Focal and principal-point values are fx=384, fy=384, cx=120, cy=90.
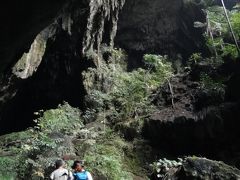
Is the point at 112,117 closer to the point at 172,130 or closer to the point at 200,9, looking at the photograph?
the point at 172,130

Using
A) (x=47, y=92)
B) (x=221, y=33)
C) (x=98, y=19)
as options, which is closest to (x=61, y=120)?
(x=47, y=92)

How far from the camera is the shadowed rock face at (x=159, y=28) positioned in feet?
95.5

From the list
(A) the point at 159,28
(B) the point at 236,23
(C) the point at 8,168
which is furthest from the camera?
(A) the point at 159,28

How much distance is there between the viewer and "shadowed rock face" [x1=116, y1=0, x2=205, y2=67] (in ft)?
95.5

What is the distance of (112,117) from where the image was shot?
19.0m

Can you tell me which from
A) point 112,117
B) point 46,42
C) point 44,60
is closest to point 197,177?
point 112,117

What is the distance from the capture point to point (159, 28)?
1180 inches

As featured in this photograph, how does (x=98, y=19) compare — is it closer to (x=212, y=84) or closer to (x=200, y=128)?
(x=212, y=84)

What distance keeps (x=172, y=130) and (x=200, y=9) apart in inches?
652

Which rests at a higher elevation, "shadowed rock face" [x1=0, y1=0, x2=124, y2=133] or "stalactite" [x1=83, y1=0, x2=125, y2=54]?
"stalactite" [x1=83, y1=0, x2=125, y2=54]

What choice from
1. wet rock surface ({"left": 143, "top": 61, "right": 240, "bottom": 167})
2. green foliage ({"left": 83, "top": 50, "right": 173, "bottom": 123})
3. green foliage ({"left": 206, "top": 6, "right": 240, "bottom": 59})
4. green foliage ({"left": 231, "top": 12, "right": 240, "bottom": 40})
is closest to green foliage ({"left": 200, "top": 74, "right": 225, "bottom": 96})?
wet rock surface ({"left": 143, "top": 61, "right": 240, "bottom": 167})

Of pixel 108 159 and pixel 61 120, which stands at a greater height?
pixel 61 120

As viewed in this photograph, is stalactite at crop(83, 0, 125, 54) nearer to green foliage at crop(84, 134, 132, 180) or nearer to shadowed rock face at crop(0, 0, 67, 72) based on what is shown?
green foliage at crop(84, 134, 132, 180)

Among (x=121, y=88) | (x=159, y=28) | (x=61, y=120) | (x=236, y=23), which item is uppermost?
(x=159, y=28)
